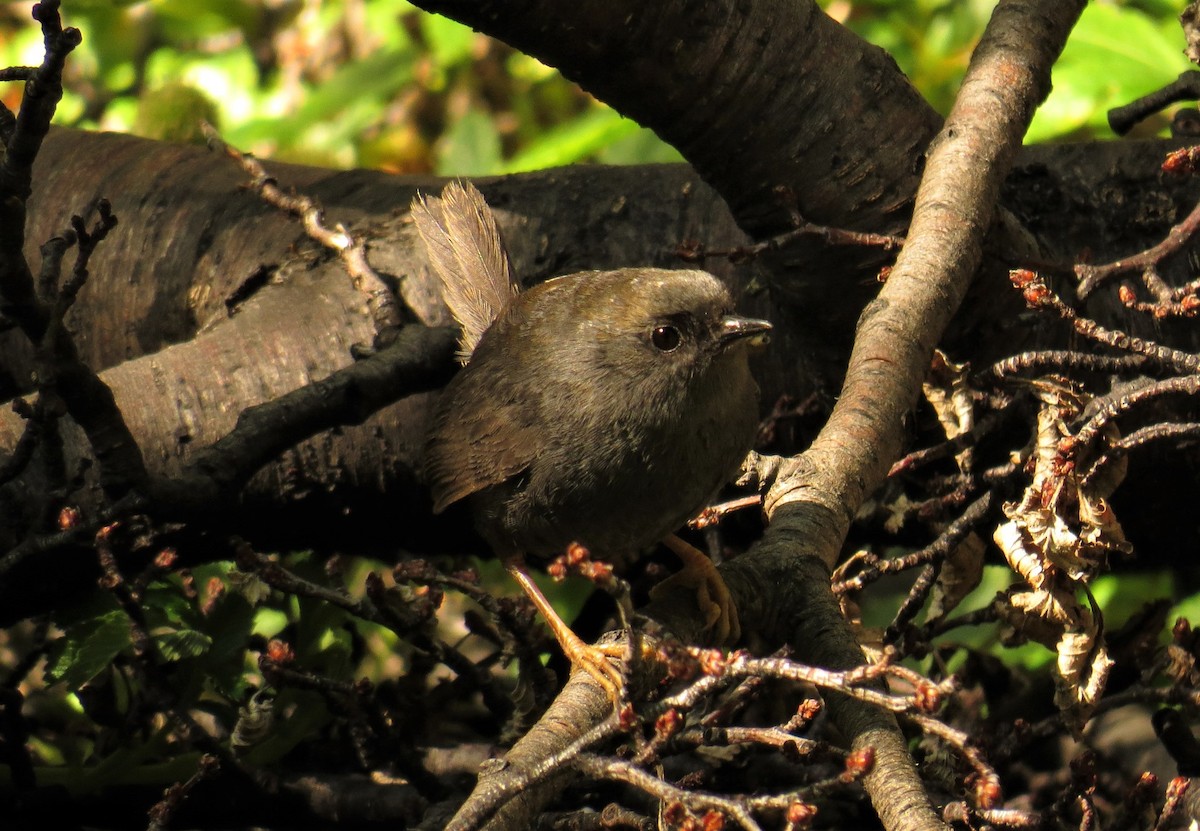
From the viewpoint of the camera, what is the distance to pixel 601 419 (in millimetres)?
2877

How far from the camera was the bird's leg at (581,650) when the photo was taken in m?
2.15

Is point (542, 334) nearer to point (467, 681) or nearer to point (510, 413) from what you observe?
point (510, 413)

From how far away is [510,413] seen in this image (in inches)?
119

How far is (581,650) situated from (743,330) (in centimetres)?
80

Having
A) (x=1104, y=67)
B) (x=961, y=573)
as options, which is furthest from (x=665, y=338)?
(x=1104, y=67)

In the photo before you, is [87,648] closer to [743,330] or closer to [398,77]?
[743,330]

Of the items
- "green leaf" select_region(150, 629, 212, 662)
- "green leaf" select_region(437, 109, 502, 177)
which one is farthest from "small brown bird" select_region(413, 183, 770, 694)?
"green leaf" select_region(437, 109, 502, 177)

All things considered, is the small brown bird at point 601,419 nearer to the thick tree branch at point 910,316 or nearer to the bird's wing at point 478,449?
the bird's wing at point 478,449

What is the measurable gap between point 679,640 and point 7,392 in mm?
2507

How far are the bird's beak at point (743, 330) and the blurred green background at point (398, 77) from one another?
Answer: 167 centimetres

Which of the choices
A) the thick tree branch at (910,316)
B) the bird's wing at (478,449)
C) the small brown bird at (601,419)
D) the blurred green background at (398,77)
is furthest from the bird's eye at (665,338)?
the blurred green background at (398,77)

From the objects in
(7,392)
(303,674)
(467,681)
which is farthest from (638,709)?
(7,392)

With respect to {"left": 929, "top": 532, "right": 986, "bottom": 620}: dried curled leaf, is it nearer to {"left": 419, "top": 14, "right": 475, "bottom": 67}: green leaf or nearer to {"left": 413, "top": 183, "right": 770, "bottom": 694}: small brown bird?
{"left": 413, "top": 183, "right": 770, "bottom": 694}: small brown bird

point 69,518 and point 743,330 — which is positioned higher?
point 743,330
